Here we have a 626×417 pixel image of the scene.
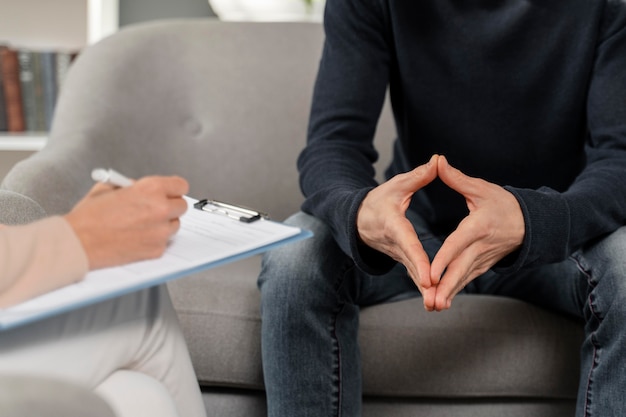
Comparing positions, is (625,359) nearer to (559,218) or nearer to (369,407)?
(559,218)

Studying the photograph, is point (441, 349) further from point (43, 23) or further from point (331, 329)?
point (43, 23)

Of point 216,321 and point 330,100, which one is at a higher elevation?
point 330,100

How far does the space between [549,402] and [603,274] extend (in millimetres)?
303

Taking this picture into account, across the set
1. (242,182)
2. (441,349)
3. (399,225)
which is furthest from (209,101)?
(399,225)

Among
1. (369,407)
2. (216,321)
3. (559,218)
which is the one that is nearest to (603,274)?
(559,218)

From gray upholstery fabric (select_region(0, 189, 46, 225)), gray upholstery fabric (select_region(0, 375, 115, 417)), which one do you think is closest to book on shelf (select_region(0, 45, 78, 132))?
gray upholstery fabric (select_region(0, 189, 46, 225))

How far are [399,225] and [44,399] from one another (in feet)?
1.39

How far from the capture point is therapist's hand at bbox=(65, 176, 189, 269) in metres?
0.75

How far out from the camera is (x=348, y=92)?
1.24m

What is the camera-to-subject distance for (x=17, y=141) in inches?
84.7

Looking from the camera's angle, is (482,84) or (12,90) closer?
(482,84)

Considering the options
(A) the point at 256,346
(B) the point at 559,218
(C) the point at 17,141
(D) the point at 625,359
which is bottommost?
(C) the point at 17,141

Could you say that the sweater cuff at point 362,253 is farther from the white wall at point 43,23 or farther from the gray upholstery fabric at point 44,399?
the white wall at point 43,23

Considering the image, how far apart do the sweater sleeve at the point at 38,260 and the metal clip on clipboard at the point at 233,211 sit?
19 centimetres
